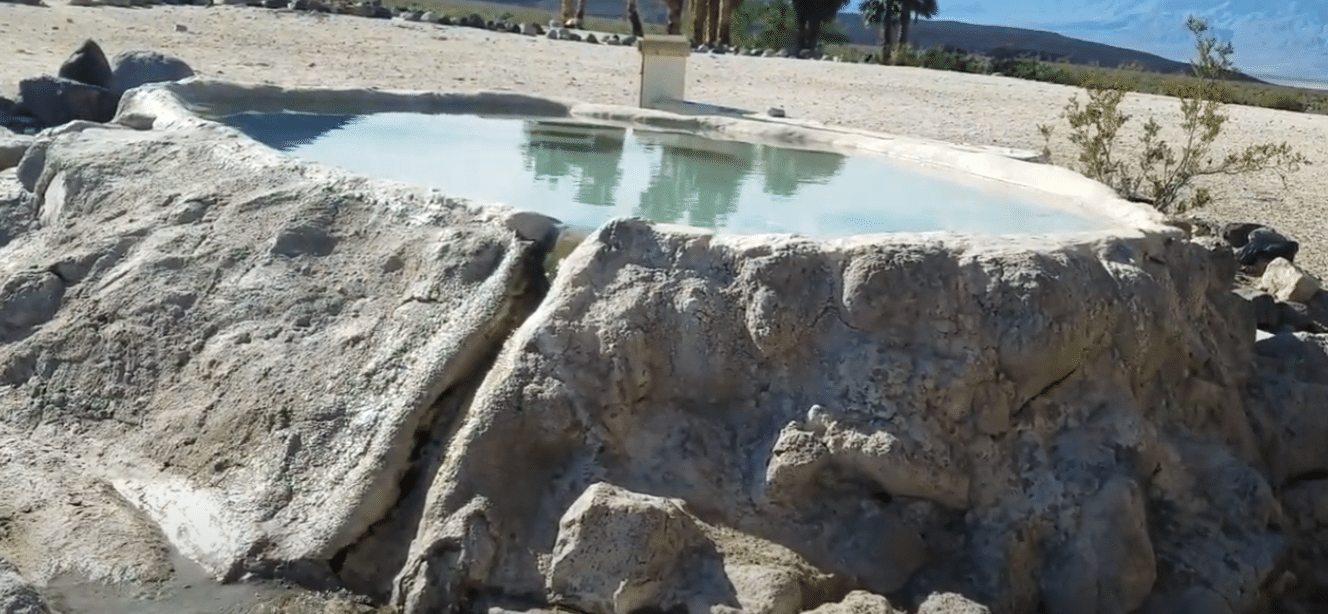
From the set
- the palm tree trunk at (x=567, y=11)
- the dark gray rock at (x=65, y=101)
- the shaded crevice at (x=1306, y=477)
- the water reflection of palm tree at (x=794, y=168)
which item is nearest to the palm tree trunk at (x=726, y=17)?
the palm tree trunk at (x=567, y=11)

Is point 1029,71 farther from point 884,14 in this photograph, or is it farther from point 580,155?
point 580,155

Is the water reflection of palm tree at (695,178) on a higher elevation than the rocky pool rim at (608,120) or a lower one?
lower

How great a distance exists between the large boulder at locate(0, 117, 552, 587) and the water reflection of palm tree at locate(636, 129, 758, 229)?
A: 1.07 m

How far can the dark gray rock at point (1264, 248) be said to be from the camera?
8.69 meters

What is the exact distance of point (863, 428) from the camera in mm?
4219

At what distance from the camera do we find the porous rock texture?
414 cm

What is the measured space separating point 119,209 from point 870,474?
328 centimetres

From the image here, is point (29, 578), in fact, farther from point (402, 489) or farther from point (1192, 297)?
point (1192, 297)

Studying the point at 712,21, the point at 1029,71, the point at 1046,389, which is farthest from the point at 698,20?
the point at 1046,389

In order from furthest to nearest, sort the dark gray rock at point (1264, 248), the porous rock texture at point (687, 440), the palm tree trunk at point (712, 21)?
the palm tree trunk at point (712, 21), the dark gray rock at point (1264, 248), the porous rock texture at point (687, 440)

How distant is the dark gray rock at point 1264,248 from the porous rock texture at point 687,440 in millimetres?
4089

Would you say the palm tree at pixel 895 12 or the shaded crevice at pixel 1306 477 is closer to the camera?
the shaded crevice at pixel 1306 477

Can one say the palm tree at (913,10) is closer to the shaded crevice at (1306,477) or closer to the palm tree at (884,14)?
the palm tree at (884,14)

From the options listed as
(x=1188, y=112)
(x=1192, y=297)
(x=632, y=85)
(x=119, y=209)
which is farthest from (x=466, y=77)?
(x=1192, y=297)
